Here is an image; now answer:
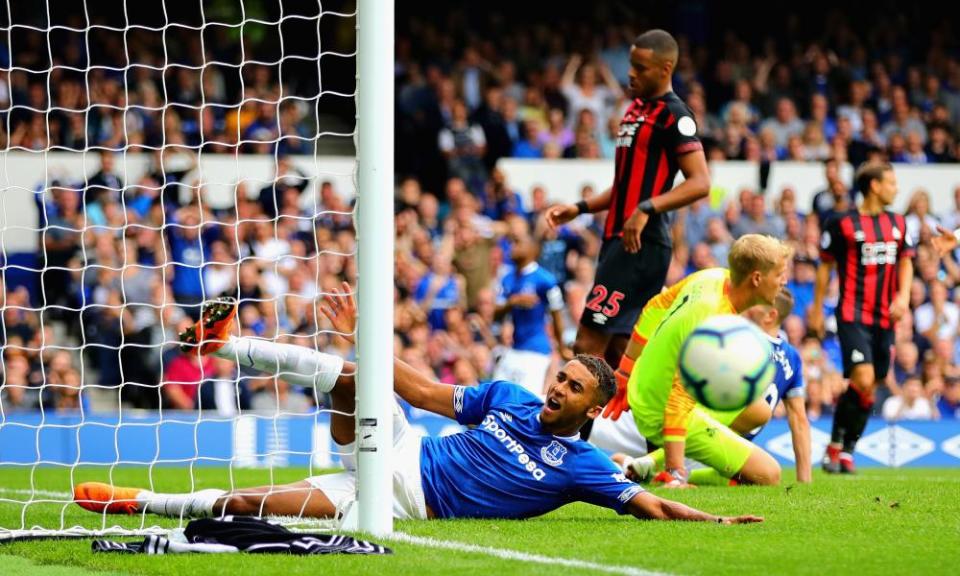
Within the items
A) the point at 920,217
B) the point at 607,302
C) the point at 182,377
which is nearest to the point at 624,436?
the point at 607,302

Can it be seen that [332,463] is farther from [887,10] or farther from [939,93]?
[887,10]

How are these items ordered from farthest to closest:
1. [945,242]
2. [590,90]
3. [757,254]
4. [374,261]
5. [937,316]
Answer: [590,90], [937,316], [945,242], [757,254], [374,261]

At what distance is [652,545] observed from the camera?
572 cm

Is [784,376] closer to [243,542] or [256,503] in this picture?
Result: [256,503]

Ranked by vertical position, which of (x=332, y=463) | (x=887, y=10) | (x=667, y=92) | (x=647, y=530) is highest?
(x=887, y=10)

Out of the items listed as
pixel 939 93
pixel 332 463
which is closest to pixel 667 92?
pixel 332 463

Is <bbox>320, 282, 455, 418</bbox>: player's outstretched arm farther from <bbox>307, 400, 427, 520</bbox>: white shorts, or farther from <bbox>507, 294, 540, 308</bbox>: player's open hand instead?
<bbox>507, 294, 540, 308</bbox>: player's open hand

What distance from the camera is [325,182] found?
51.6 feet

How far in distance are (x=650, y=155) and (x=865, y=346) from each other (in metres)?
3.37

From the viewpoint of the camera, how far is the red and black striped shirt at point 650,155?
348 inches

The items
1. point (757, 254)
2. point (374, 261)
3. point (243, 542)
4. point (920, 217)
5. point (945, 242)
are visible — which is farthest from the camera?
point (920, 217)

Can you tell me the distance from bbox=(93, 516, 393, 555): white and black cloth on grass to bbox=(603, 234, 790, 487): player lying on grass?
3012 mm

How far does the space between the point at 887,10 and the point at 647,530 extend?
18.3 meters

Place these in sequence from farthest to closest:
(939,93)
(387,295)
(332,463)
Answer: (939,93) → (332,463) → (387,295)
